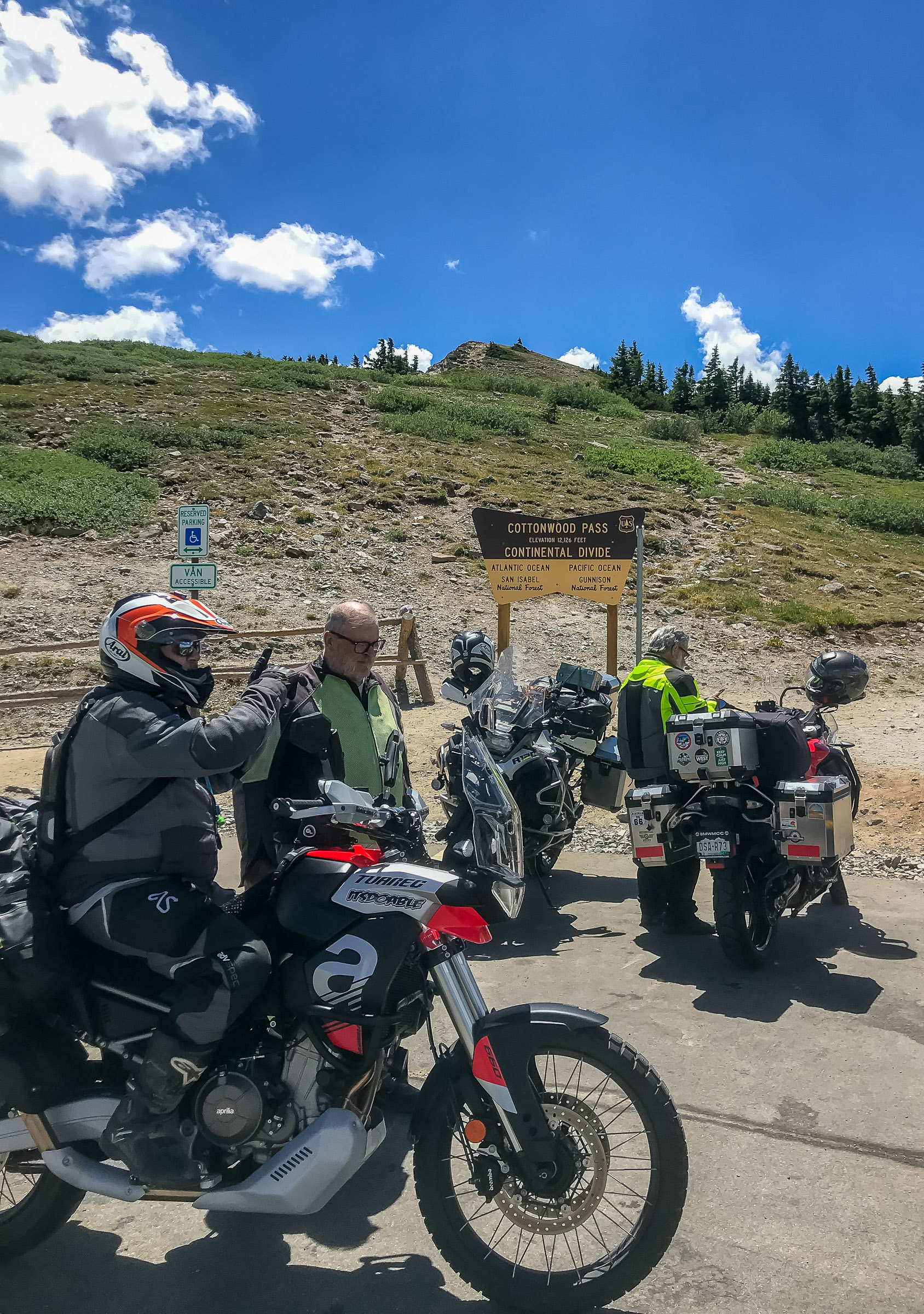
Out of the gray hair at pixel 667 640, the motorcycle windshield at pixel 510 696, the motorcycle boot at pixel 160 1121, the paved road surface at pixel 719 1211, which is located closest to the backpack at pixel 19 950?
the motorcycle boot at pixel 160 1121

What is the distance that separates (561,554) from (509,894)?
25.4 ft

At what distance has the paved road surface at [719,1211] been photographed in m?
2.55

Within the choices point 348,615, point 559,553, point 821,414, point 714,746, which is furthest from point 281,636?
point 821,414

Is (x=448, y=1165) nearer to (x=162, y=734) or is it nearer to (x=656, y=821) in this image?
(x=162, y=734)

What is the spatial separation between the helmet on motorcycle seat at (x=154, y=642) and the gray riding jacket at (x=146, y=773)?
0.17 ft

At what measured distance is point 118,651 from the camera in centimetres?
267

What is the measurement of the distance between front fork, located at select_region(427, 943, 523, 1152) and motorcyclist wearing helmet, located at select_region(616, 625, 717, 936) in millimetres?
2894

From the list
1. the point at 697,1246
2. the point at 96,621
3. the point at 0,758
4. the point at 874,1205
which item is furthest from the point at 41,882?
the point at 96,621

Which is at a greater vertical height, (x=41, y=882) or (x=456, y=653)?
(x=456, y=653)

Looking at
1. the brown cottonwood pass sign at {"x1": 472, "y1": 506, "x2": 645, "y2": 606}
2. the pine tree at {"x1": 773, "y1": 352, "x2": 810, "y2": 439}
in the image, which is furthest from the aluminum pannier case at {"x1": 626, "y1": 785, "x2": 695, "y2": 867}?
the pine tree at {"x1": 773, "y1": 352, "x2": 810, "y2": 439}

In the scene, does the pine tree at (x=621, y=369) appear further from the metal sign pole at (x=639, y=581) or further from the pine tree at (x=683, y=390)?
the metal sign pole at (x=639, y=581)

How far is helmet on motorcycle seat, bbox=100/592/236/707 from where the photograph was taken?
2.67m

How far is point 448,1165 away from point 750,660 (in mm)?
15600

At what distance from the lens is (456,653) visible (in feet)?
19.6
